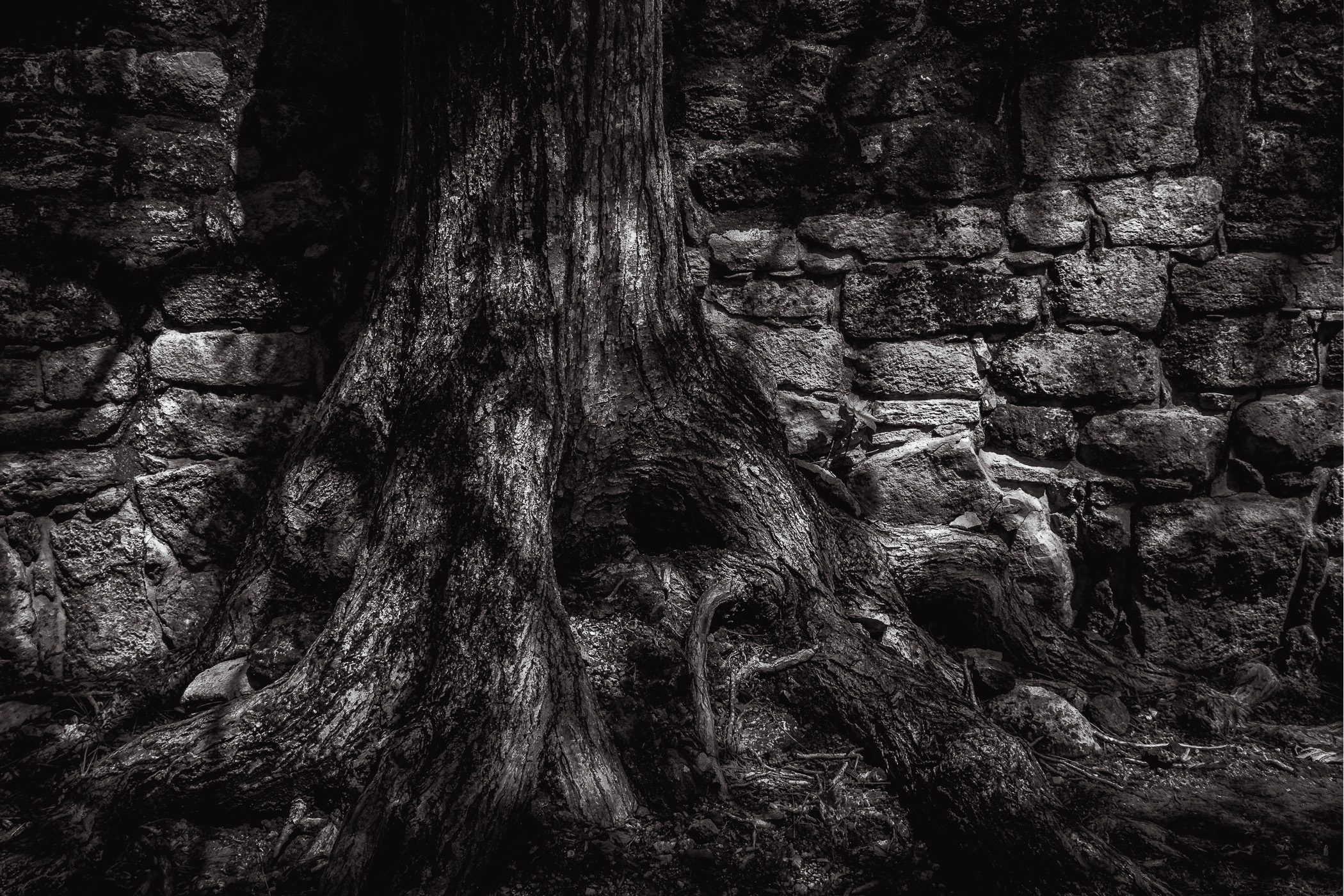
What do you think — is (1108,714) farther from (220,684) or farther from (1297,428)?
(220,684)

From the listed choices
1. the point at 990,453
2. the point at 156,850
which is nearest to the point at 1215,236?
the point at 990,453

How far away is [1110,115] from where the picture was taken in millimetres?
2592

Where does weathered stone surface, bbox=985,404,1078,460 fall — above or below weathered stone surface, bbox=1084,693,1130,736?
above

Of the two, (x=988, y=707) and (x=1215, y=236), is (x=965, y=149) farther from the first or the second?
(x=988, y=707)

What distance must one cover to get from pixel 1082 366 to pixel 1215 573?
2.47 feet

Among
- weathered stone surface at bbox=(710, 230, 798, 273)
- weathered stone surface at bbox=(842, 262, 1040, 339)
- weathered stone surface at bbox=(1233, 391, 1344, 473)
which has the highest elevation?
weathered stone surface at bbox=(710, 230, 798, 273)

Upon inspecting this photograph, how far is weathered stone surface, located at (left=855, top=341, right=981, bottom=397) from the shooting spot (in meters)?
2.76

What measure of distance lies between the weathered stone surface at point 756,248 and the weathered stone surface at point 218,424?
55.6 inches

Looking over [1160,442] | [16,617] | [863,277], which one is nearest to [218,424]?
[16,617]

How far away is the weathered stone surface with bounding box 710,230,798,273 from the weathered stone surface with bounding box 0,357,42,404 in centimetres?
205

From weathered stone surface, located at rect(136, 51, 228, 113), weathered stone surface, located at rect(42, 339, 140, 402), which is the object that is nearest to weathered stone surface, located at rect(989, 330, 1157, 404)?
weathered stone surface, located at rect(136, 51, 228, 113)

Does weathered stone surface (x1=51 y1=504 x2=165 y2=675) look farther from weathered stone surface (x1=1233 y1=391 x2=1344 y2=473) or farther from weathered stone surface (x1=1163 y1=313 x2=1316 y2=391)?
weathered stone surface (x1=1233 y1=391 x2=1344 y2=473)

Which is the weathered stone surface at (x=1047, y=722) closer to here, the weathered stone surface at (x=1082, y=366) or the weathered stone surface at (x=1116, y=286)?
the weathered stone surface at (x=1082, y=366)

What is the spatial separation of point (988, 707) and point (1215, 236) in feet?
5.11
